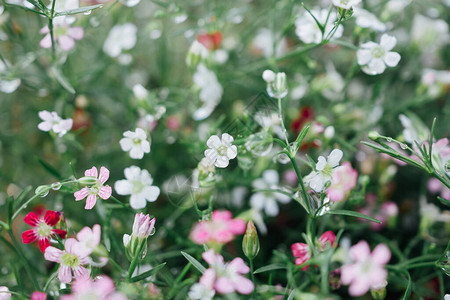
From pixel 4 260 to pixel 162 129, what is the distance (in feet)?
1.26

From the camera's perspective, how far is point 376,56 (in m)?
0.72

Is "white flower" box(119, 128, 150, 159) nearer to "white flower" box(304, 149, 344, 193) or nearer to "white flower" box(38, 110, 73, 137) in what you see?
"white flower" box(38, 110, 73, 137)

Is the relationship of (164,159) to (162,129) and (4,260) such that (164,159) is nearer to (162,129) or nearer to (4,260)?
(162,129)

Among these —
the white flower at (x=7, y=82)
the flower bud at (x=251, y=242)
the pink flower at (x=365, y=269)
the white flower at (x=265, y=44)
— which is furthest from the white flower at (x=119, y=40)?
the pink flower at (x=365, y=269)

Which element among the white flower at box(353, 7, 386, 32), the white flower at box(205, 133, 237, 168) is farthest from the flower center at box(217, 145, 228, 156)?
the white flower at box(353, 7, 386, 32)

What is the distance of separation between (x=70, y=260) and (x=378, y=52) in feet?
1.93

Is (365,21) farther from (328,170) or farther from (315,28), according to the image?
(328,170)

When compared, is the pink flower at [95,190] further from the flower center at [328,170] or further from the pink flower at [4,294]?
the flower center at [328,170]

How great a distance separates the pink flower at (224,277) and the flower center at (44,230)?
0.24 m

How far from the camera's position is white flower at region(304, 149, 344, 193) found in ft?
1.91

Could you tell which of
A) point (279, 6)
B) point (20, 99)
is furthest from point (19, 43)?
A: point (279, 6)

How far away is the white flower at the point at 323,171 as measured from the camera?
583mm

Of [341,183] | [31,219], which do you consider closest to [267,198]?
[341,183]

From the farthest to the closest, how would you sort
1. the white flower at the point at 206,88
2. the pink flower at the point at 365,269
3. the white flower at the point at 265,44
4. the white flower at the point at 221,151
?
the white flower at the point at 265,44 < the white flower at the point at 206,88 < the white flower at the point at 221,151 < the pink flower at the point at 365,269
